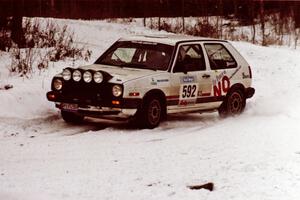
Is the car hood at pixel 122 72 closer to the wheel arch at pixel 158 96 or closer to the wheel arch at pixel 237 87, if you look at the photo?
the wheel arch at pixel 158 96

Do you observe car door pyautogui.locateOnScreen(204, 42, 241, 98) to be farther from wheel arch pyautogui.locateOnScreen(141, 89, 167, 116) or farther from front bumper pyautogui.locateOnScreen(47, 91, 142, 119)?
front bumper pyautogui.locateOnScreen(47, 91, 142, 119)

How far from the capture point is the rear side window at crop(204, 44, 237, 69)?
491 inches

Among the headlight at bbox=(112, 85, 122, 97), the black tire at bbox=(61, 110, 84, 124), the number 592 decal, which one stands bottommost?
the black tire at bbox=(61, 110, 84, 124)

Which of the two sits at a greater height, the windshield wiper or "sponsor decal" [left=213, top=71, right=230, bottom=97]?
the windshield wiper

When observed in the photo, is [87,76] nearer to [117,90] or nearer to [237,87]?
[117,90]

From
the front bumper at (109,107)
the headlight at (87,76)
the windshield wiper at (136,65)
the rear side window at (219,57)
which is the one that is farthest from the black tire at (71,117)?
the rear side window at (219,57)

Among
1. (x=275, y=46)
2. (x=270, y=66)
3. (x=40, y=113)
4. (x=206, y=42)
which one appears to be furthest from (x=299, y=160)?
(x=275, y=46)

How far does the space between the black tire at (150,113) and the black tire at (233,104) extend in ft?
5.88

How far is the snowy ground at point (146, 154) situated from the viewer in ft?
23.0

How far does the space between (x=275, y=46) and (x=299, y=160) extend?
1938 centimetres

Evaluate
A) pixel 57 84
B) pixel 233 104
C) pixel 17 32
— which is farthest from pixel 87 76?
pixel 17 32

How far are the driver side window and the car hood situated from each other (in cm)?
65

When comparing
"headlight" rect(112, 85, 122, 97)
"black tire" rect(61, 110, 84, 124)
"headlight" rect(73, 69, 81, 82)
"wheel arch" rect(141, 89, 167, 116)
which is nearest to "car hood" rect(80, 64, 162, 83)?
"headlight" rect(112, 85, 122, 97)

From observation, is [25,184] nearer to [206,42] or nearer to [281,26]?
[206,42]
